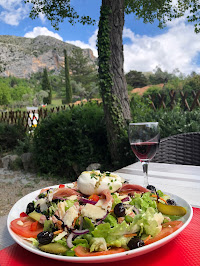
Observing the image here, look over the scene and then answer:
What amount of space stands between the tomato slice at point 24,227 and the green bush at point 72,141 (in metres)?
4.36

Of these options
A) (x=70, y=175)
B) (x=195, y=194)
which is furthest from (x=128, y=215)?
(x=70, y=175)

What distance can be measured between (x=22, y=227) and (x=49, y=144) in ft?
16.7

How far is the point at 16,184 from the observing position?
225 inches

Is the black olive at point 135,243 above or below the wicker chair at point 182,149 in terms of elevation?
above

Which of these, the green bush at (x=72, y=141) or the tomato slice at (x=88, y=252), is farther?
the green bush at (x=72, y=141)

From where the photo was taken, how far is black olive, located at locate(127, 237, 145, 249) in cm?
56

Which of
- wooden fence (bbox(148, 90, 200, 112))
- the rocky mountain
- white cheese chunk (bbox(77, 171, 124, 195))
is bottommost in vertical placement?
white cheese chunk (bbox(77, 171, 124, 195))

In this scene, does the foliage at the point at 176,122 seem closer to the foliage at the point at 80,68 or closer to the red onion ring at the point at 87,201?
the red onion ring at the point at 87,201

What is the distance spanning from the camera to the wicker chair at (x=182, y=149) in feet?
7.60

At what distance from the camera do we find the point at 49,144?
568 cm

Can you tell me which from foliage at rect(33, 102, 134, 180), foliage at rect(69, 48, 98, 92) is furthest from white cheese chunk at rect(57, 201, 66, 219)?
foliage at rect(69, 48, 98, 92)

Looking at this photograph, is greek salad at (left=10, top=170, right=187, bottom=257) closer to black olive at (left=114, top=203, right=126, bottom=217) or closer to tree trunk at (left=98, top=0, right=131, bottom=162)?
black olive at (left=114, top=203, right=126, bottom=217)

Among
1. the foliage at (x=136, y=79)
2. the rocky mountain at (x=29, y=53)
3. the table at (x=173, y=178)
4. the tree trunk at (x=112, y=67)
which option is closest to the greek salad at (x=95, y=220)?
the table at (x=173, y=178)

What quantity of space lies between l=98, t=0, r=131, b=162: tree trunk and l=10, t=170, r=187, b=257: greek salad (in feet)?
12.8
